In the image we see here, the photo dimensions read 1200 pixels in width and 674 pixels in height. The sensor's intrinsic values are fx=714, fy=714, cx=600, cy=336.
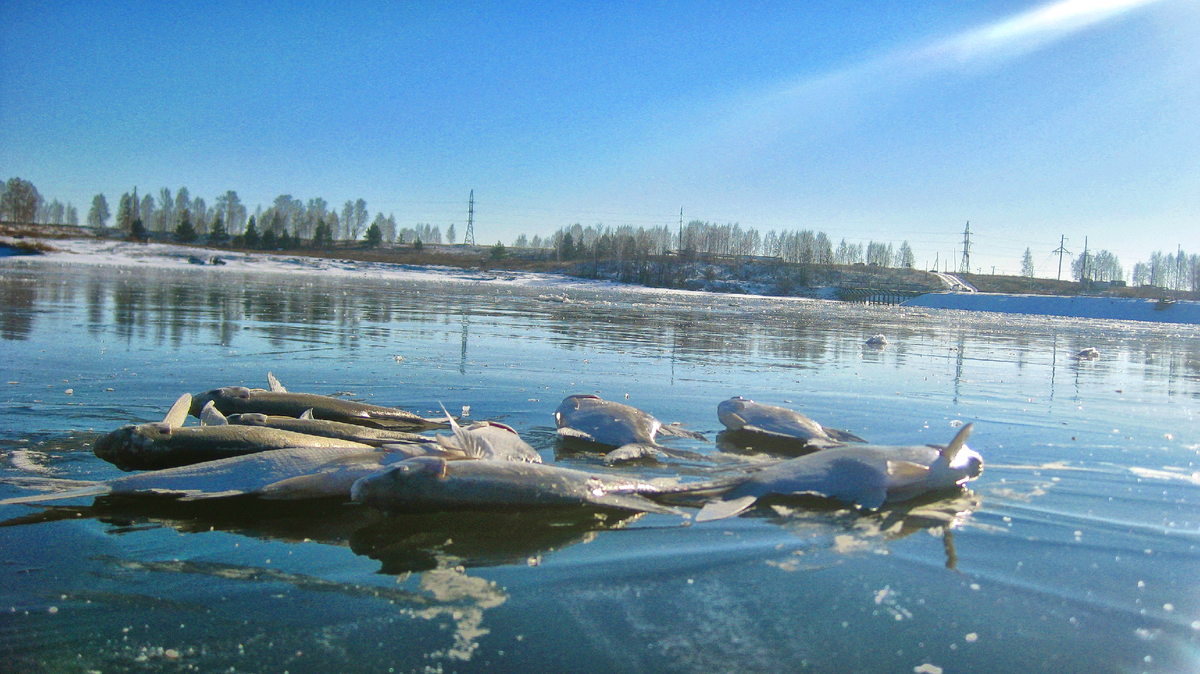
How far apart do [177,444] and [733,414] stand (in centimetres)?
388

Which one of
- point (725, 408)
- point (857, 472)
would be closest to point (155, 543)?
point (857, 472)

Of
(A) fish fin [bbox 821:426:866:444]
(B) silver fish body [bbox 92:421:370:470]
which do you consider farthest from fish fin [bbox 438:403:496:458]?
(A) fish fin [bbox 821:426:866:444]

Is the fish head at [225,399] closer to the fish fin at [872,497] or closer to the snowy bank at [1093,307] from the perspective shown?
the fish fin at [872,497]

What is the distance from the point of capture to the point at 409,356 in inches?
392

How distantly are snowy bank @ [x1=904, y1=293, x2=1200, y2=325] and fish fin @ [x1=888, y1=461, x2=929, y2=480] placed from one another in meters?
56.9

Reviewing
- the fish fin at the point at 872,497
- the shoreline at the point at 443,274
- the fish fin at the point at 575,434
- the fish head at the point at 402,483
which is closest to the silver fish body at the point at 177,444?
the fish head at the point at 402,483

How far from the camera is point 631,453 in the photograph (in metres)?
4.92

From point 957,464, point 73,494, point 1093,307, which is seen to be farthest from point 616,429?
point 1093,307

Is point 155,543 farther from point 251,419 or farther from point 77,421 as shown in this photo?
point 77,421

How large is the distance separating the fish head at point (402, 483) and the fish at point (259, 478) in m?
0.35

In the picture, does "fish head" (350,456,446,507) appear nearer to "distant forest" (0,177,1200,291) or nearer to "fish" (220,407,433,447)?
"fish" (220,407,433,447)

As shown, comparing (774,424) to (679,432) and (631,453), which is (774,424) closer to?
(679,432)

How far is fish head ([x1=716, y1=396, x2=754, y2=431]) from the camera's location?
18.8 ft

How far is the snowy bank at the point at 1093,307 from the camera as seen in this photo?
51250 millimetres
